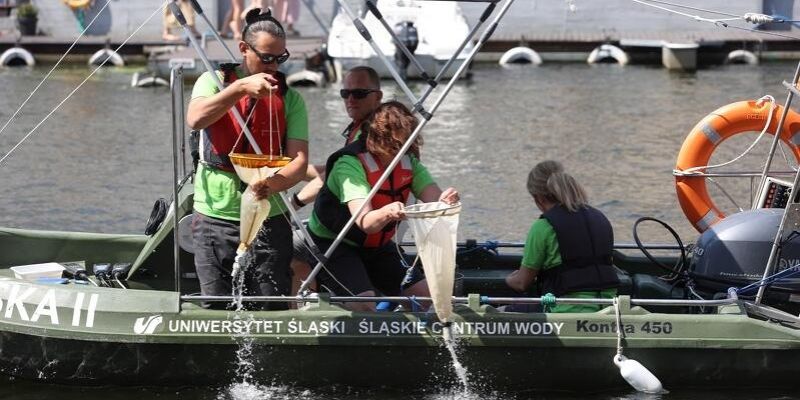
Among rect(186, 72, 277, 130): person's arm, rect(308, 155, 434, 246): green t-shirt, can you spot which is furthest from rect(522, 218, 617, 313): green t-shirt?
rect(186, 72, 277, 130): person's arm

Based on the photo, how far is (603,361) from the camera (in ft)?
21.9

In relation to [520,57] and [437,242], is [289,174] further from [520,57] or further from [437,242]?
[520,57]

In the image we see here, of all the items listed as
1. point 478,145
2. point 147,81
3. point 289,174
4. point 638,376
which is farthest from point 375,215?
point 147,81

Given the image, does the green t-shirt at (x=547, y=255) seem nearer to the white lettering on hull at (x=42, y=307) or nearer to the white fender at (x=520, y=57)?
the white lettering on hull at (x=42, y=307)

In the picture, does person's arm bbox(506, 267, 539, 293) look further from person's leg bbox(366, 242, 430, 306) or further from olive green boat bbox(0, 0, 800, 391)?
person's leg bbox(366, 242, 430, 306)

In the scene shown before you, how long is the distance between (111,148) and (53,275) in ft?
30.9

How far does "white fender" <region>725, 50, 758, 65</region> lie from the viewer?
82.3ft

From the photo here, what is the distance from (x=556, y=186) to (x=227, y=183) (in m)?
1.72

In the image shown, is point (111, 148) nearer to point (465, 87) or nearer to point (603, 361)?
point (465, 87)

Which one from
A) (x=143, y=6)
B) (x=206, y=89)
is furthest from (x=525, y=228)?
(x=143, y=6)

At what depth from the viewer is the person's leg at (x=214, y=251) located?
623cm

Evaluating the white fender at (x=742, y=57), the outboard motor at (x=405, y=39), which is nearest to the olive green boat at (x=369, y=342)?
the outboard motor at (x=405, y=39)

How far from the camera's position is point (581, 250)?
6.68 meters

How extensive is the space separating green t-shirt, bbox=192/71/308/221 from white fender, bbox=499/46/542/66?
19.1 meters
